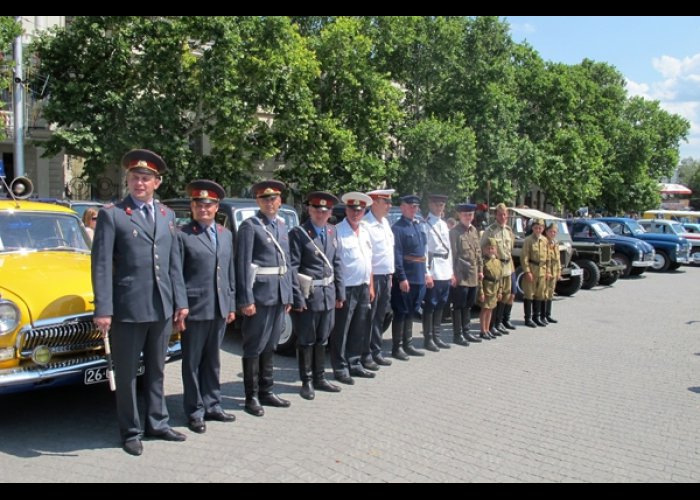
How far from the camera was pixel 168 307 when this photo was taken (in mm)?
4641

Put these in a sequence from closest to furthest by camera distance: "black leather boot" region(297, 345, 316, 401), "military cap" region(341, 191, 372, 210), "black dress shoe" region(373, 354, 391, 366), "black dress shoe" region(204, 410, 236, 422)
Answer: "black dress shoe" region(204, 410, 236, 422) → "black leather boot" region(297, 345, 316, 401) → "military cap" region(341, 191, 372, 210) → "black dress shoe" region(373, 354, 391, 366)

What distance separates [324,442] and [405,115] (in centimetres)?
2533

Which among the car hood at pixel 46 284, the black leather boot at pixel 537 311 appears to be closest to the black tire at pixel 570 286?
the black leather boot at pixel 537 311

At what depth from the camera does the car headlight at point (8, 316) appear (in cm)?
454

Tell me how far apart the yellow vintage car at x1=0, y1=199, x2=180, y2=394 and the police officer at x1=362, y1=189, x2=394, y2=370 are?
97.2 inches

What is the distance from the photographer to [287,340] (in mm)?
7723

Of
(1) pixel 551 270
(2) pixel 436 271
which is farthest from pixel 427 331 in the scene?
(1) pixel 551 270

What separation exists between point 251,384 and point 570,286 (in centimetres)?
1056

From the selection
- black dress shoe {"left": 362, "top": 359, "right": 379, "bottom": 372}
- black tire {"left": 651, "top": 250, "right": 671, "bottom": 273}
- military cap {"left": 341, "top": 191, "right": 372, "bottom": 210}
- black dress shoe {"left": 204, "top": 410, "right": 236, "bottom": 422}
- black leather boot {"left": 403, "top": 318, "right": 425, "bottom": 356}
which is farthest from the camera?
black tire {"left": 651, "top": 250, "right": 671, "bottom": 273}

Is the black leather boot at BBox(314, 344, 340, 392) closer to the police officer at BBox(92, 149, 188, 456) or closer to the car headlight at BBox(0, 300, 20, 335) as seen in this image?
the police officer at BBox(92, 149, 188, 456)

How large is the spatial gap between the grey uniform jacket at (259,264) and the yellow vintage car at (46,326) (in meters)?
0.87

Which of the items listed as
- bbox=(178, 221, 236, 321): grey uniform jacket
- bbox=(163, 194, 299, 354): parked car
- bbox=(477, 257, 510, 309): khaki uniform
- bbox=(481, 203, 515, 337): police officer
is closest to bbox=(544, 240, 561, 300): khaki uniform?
bbox=(481, 203, 515, 337): police officer

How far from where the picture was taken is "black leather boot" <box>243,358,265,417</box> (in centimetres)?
548

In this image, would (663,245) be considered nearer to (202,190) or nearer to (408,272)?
(408,272)
